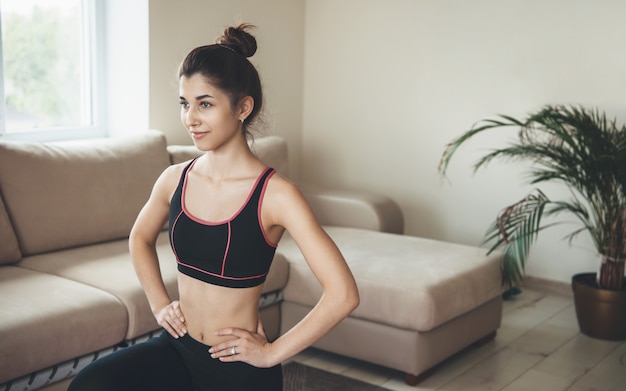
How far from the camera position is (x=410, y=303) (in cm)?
309

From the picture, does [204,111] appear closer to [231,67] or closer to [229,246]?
[231,67]

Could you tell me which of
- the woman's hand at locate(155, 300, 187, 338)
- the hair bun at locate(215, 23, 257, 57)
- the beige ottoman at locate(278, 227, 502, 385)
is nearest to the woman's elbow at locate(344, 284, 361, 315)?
the woman's hand at locate(155, 300, 187, 338)

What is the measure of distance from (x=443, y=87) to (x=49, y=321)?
2.82 meters

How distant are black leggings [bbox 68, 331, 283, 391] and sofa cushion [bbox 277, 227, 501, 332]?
1347 mm

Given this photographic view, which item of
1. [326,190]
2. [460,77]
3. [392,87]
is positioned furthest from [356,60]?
[326,190]

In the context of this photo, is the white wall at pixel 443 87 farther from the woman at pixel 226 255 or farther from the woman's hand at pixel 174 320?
the woman's hand at pixel 174 320

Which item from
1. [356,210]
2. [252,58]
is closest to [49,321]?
[356,210]

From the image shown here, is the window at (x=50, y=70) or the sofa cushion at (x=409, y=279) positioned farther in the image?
the window at (x=50, y=70)

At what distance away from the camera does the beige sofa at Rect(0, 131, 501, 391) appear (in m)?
2.62

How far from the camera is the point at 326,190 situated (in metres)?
4.32

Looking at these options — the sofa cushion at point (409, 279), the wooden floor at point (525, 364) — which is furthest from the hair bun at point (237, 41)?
the wooden floor at point (525, 364)

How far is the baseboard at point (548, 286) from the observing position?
441 cm

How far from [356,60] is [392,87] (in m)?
0.30

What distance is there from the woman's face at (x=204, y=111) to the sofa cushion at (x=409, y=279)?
154cm
